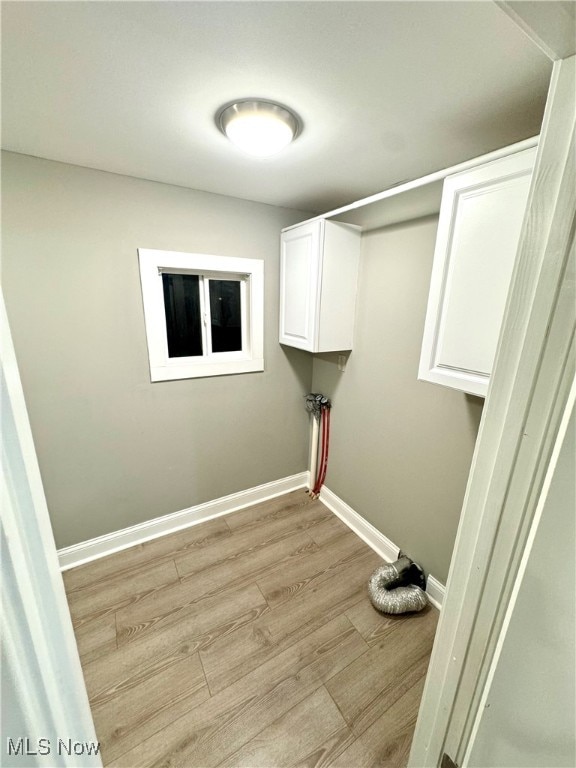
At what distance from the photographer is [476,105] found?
37.2 inches

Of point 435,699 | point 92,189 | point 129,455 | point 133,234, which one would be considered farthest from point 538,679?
point 92,189

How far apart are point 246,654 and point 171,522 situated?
1054 millimetres

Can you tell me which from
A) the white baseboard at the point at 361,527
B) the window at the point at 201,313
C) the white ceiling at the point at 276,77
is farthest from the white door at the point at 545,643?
the window at the point at 201,313

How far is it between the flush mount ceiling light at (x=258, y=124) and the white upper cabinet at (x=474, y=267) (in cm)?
66

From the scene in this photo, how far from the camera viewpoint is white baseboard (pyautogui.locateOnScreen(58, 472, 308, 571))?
191 centimetres

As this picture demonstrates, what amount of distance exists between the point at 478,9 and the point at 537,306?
2.31 feet

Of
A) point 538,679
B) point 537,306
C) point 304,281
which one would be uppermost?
point 304,281

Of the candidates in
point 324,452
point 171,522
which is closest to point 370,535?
point 324,452

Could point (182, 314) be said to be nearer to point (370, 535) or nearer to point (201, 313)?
point (201, 313)

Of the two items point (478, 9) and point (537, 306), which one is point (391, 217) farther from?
point (537, 306)

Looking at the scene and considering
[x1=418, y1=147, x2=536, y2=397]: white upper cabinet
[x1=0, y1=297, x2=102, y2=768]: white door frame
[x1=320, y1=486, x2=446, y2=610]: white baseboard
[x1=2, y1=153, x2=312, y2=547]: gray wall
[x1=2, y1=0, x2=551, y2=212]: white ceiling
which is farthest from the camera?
[x1=320, y1=486, x2=446, y2=610]: white baseboard

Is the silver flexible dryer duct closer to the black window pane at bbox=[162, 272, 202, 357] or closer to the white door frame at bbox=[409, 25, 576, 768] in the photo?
the white door frame at bbox=[409, 25, 576, 768]

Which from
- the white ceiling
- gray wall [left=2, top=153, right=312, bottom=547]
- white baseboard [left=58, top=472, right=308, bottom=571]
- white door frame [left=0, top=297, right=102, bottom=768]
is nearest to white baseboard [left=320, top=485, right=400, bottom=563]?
white baseboard [left=58, top=472, right=308, bottom=571]

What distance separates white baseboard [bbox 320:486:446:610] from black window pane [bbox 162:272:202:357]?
5.45 feet
